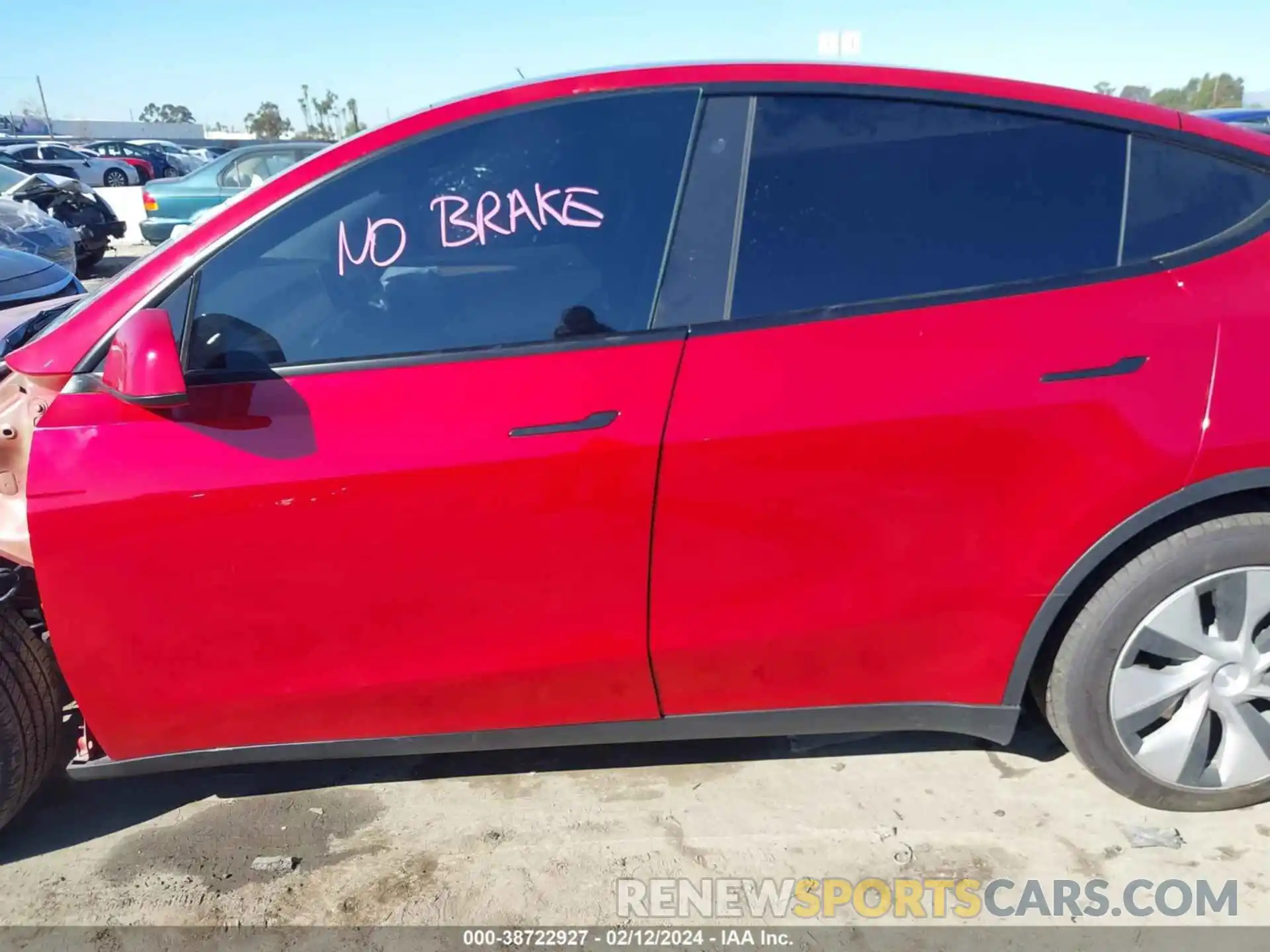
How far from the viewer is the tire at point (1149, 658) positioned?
7.07 ft

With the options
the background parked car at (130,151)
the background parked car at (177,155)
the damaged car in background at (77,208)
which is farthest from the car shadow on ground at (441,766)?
the background parked car at (130,151)

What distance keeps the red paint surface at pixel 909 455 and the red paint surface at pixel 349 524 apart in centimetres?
12

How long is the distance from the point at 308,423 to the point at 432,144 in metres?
0.68

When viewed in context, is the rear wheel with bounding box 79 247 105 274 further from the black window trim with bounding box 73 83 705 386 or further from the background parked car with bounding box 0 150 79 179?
the black window trim with bounding box 73 83 705 386

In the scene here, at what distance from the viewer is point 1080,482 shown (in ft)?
6.85

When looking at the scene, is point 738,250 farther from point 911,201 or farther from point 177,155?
point 177,155

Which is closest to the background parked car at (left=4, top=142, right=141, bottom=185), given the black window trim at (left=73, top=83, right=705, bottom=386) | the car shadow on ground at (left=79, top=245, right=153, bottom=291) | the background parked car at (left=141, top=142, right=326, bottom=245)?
the car shadow on ground at (left=79, top=245, right=153, bottom=291)

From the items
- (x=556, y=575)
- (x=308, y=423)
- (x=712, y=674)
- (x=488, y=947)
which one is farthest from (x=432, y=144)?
(x=488, y=947)

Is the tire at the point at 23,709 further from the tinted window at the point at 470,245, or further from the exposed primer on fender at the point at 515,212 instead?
the exposed primer on fender at the point at 515,212

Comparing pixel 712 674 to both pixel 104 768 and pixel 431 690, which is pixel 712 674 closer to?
pixel 431 690

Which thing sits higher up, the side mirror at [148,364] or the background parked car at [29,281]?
the background parked car at [29,281]

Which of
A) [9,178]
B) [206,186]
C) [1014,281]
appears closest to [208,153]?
[9,178]

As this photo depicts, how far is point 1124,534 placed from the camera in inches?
83.6

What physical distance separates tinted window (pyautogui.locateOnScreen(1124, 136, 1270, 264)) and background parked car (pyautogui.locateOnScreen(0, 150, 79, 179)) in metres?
20.9
